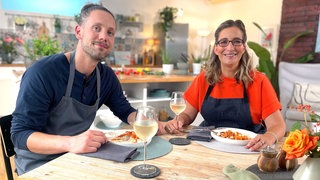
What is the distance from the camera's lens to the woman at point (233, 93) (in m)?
1.70

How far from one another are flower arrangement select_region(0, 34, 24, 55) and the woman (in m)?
4.58

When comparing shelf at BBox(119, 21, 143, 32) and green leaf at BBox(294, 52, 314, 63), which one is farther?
shelf at BBox(119, 21, 143, 32)

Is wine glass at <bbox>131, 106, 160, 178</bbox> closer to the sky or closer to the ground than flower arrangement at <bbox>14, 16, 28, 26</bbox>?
closer to the ground

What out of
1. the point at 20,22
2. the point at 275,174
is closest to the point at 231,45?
the point at 275,174

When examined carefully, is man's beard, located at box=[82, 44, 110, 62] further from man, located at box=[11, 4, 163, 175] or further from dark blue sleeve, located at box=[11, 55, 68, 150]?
dark blue sleeve, located at box=[11, 55, 68, 150]

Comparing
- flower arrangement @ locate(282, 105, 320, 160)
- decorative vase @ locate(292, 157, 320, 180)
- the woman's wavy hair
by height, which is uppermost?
the woman's wavy hair

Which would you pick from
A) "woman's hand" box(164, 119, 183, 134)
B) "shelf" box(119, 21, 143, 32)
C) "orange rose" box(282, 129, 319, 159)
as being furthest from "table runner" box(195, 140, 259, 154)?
"shelf" box(119, 21, 143, 32)

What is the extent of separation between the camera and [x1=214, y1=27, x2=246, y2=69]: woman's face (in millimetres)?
1749

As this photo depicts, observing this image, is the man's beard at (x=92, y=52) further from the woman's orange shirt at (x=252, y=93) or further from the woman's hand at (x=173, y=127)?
the woman's orange shirt at (x=252, y=93)

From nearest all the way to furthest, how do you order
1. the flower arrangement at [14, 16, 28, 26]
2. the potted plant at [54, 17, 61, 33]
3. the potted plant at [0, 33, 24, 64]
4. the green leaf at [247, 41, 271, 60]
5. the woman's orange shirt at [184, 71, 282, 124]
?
the woman's orange shirt at [184, 71, 282, 124], the green leaf at [247, 41, 271, 60], the potted plant at [0, 33, 24, 64], the flower arrangement at [14, 16, 28, 26], the potted plant at [54, 17, 61, 33]

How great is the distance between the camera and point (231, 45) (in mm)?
1745

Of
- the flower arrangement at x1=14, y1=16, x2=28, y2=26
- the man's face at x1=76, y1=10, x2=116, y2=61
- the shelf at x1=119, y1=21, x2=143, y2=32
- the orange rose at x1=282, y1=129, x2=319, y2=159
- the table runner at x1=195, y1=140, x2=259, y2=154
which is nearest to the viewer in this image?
the orange rose at x1=282, y1=129, x2=319, y2=159

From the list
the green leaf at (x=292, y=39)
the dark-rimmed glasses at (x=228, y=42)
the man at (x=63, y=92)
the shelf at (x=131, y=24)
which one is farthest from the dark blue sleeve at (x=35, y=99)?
the shelf at (x=131, y=24)

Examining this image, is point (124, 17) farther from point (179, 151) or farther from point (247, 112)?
Answer: point (179, 151)
